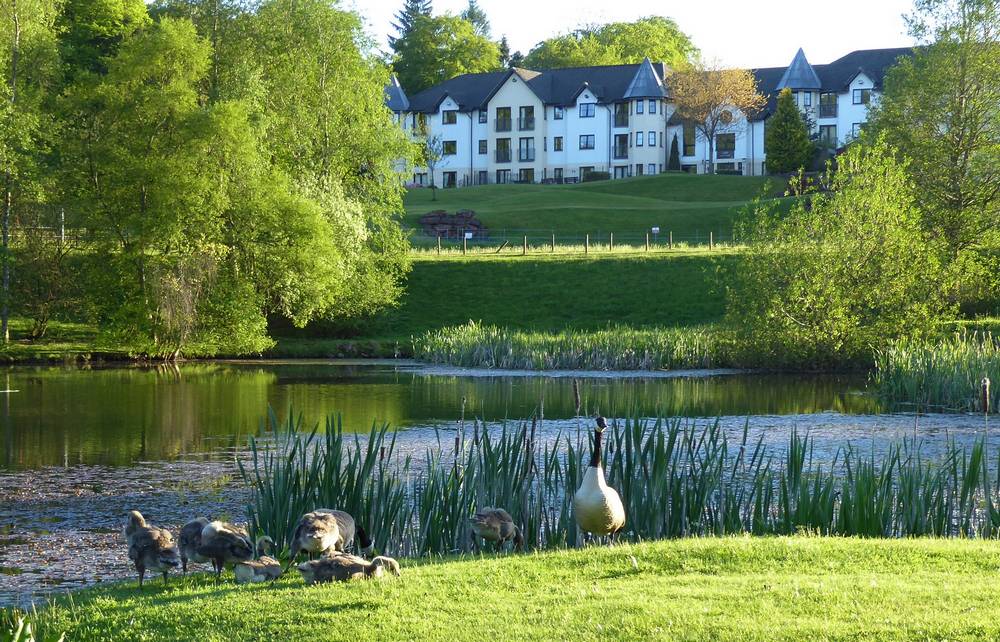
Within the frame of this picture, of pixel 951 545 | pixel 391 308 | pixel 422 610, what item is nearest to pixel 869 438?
pixel 951 545

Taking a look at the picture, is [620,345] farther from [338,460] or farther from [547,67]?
[547,67]

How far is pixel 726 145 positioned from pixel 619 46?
25419 millimetres

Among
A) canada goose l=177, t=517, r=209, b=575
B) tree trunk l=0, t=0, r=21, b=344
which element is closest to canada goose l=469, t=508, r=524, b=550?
canada goose l=177, t=517, r=209, b=575

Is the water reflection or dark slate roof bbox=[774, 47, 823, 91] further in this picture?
dark slate roof bbox=[774, 47, 823, 91]

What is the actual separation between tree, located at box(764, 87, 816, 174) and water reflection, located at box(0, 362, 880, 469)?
4991cm

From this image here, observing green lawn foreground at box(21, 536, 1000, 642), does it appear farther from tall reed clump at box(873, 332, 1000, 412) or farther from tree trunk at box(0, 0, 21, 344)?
tree trunk at box(0, 0, 21, 344)

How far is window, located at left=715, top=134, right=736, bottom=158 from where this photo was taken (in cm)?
10150

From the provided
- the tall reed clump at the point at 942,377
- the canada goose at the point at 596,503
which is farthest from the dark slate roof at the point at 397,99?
the canada goose at the point at 596,503

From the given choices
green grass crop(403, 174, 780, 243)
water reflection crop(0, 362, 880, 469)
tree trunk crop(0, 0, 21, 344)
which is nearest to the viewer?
water reflection crop(0, 362, 880, 469)

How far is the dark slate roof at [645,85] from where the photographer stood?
98725mm

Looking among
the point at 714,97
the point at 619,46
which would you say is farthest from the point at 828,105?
the point at 619,46

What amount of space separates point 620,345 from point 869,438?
17.1 metres

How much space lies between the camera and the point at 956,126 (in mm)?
48781

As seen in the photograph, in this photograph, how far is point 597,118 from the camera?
102 meters
